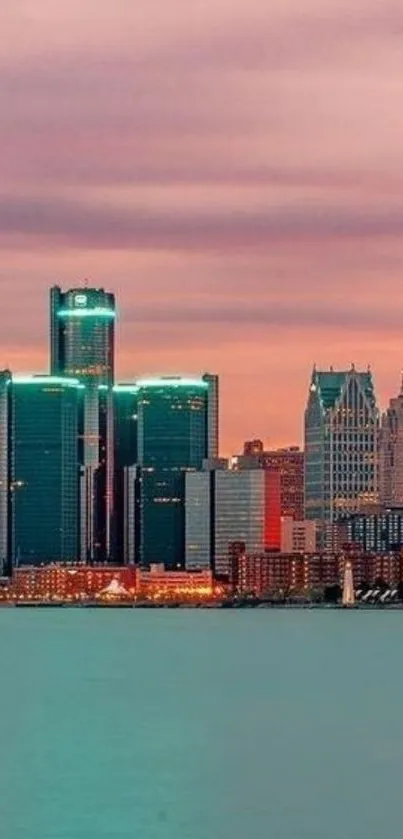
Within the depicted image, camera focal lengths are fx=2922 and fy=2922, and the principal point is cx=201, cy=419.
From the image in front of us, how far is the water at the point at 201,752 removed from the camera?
62.0 metres

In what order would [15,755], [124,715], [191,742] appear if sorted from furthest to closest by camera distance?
[124,715] → [191,742] → [15,755]

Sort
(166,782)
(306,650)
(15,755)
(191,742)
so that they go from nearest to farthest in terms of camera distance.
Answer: (166,782) < (15,755) < (191,742) < (306,650)

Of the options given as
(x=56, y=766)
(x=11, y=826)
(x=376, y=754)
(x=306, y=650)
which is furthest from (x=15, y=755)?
(x=306, y=650)

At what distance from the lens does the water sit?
62.0m

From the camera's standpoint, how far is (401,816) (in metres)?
62.8

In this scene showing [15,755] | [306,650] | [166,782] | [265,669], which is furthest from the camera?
[306,650]

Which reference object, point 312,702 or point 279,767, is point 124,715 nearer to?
point 312,702

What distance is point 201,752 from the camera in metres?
77.2

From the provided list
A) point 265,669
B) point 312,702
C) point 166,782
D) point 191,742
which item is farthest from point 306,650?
point 166,782

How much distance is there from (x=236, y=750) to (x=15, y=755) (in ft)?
21.8

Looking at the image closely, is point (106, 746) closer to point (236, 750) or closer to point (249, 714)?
point (236, 750)

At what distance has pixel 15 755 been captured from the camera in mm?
75688

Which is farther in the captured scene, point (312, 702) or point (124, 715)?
point (312, 702)

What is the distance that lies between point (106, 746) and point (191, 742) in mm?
2885
